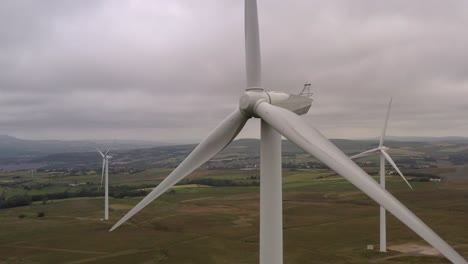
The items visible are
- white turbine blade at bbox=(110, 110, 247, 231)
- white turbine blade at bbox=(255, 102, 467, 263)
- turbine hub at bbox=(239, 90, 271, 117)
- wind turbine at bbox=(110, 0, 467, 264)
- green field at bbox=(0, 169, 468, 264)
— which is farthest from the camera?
green field at bbox=(0, 169, 468, 264)

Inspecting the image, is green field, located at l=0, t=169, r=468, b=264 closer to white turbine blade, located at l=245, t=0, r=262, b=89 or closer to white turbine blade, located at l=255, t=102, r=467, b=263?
white turbine blade, located at l=245, t=0, r=262, b=89

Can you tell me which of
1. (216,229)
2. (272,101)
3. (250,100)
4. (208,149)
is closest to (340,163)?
(250,100)

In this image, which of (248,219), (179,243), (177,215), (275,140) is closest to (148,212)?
(177,215)

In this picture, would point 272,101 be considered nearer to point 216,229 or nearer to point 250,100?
point 250,100

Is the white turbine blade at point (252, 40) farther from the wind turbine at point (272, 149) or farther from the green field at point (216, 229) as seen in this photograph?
the green field at point (216, 229)

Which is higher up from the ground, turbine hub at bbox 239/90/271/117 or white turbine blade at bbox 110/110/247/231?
turbine hub at bbox 239/90/271/117

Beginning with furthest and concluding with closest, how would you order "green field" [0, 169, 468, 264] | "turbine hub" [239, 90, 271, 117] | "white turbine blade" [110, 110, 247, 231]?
1. "green field" [0, 169, 468, 264]
2. "white turbine blade" [110, 110, 247, 231]
3. "turbine hub" [239, 90, 271, 117]

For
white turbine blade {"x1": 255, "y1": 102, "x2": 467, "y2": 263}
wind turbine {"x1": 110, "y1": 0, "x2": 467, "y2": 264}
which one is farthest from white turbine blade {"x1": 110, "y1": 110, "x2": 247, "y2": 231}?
white turbine blade {"x1": 255, "y1": 102, "x2": 467, "y2": 263}

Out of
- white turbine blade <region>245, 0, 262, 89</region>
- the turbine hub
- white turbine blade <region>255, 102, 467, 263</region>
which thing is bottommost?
white turbine blade <region>255, 102, 467, 263</region>
